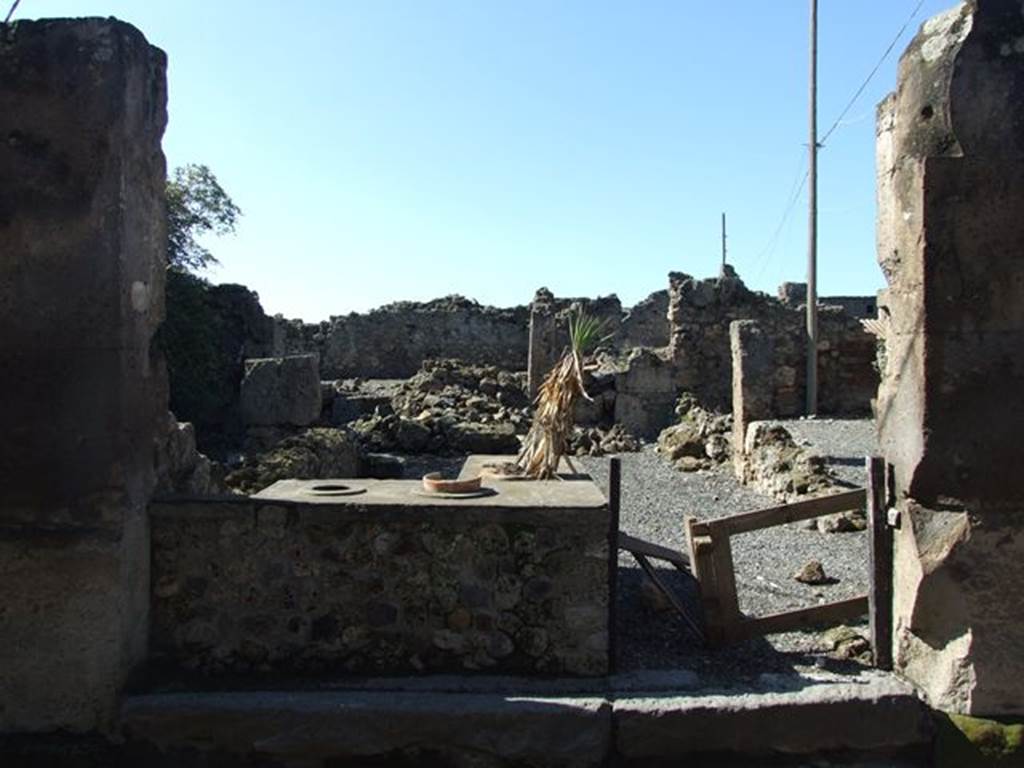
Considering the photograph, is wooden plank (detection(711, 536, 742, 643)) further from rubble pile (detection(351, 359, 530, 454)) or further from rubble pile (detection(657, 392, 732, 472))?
rubble pile (detection(351, 359, 530, 454))

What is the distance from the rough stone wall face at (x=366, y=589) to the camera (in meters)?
4.24

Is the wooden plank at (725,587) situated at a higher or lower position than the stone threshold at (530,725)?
higher

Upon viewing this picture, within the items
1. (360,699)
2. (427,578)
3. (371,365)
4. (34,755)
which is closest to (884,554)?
(427,578)

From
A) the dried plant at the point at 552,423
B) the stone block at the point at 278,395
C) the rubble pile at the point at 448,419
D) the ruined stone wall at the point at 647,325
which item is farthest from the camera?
the ruined stone wall at the point at 647,325

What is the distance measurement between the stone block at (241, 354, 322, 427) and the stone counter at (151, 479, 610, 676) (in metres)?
6.39

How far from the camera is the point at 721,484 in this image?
11.8m

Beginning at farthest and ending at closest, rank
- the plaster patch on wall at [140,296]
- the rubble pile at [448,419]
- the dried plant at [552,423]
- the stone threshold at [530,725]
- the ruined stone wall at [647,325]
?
the ruined stone wall at [647,325], the rubble pile at [448,419], the dried plant at [552,423], the plaster patch on wall at [140,296], the stone threshold at [530,725]

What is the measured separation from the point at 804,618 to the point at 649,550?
1.00 metres

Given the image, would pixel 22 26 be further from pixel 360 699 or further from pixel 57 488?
pixel 360 699

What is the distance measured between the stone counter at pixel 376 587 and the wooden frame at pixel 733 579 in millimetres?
A: 817

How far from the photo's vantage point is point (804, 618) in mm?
4684

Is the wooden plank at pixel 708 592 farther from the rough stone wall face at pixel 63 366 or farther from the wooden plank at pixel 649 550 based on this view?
the rough stone wall face at pixel 63 366

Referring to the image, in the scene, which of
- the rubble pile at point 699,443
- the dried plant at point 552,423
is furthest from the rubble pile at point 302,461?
the rubble pile at point 699,443

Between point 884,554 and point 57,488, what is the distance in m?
3.73
